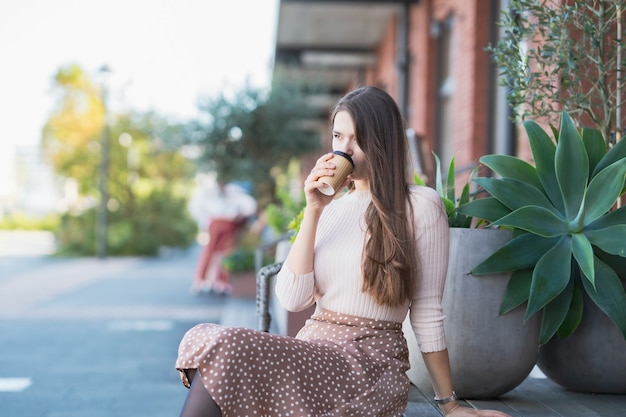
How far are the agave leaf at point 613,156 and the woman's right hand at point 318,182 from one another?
4.30 feet

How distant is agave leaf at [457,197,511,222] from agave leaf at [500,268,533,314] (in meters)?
0.24

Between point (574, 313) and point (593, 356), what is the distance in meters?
0.24

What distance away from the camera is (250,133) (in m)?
14.3

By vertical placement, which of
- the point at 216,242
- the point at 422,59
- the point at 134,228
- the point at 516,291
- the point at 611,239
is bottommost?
the point at 134,228

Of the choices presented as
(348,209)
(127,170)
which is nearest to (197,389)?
(348,209)

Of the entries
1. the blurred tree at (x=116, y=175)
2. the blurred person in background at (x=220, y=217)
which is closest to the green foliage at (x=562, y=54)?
the blurred person in background at (x=220, y=217)

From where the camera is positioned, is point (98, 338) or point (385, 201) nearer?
point (385, 201)

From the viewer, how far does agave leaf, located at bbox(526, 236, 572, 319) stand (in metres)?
2.92

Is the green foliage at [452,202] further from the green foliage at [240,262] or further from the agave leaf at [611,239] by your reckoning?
the green foliage at [240,262]

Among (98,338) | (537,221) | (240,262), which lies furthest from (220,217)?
(537,221)

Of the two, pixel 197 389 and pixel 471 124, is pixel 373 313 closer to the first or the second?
pixel 197 389

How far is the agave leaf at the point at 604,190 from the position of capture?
2848 mm

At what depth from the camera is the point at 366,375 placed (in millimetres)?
2350

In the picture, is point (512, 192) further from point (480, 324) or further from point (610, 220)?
point (480, 324)
